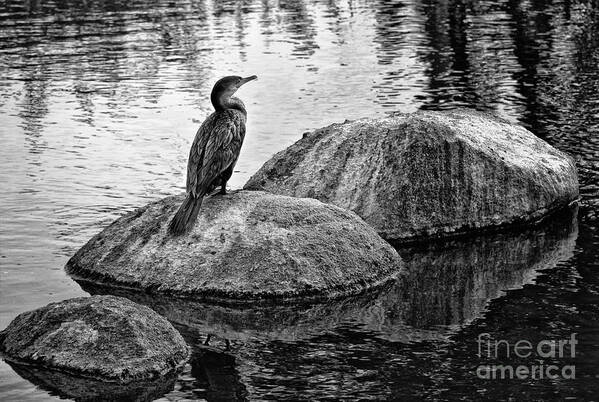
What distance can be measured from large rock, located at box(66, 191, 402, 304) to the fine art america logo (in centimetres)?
176

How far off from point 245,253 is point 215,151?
4.33 feet

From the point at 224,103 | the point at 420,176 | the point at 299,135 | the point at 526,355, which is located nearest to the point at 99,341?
the point at 526,355

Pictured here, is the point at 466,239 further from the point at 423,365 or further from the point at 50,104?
the point at 50,104

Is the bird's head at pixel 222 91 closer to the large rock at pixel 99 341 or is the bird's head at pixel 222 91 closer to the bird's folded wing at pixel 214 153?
the bird's folded wing at pixel 214 153

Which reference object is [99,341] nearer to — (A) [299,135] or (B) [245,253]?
(B) [245,253]

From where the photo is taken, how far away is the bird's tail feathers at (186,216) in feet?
35.0

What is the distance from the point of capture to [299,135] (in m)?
17.5

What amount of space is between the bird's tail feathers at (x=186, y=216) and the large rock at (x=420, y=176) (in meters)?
1.97

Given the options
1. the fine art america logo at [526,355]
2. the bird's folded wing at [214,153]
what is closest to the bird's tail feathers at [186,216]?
the bird's folded wing at [214,153]

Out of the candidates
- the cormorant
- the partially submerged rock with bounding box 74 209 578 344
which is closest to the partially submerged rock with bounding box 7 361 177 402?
the partially submerged rock with bounding box 74 209 578 344

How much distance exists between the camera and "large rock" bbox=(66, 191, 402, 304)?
10.2 metres

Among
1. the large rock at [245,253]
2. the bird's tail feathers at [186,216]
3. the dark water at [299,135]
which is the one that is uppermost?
the bird's tail feathers at [186,216]

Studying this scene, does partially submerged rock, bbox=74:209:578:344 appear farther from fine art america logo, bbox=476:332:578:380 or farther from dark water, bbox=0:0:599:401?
fine art america logo, bbox=476:332:578:380

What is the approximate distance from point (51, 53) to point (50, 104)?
21.4 feet
